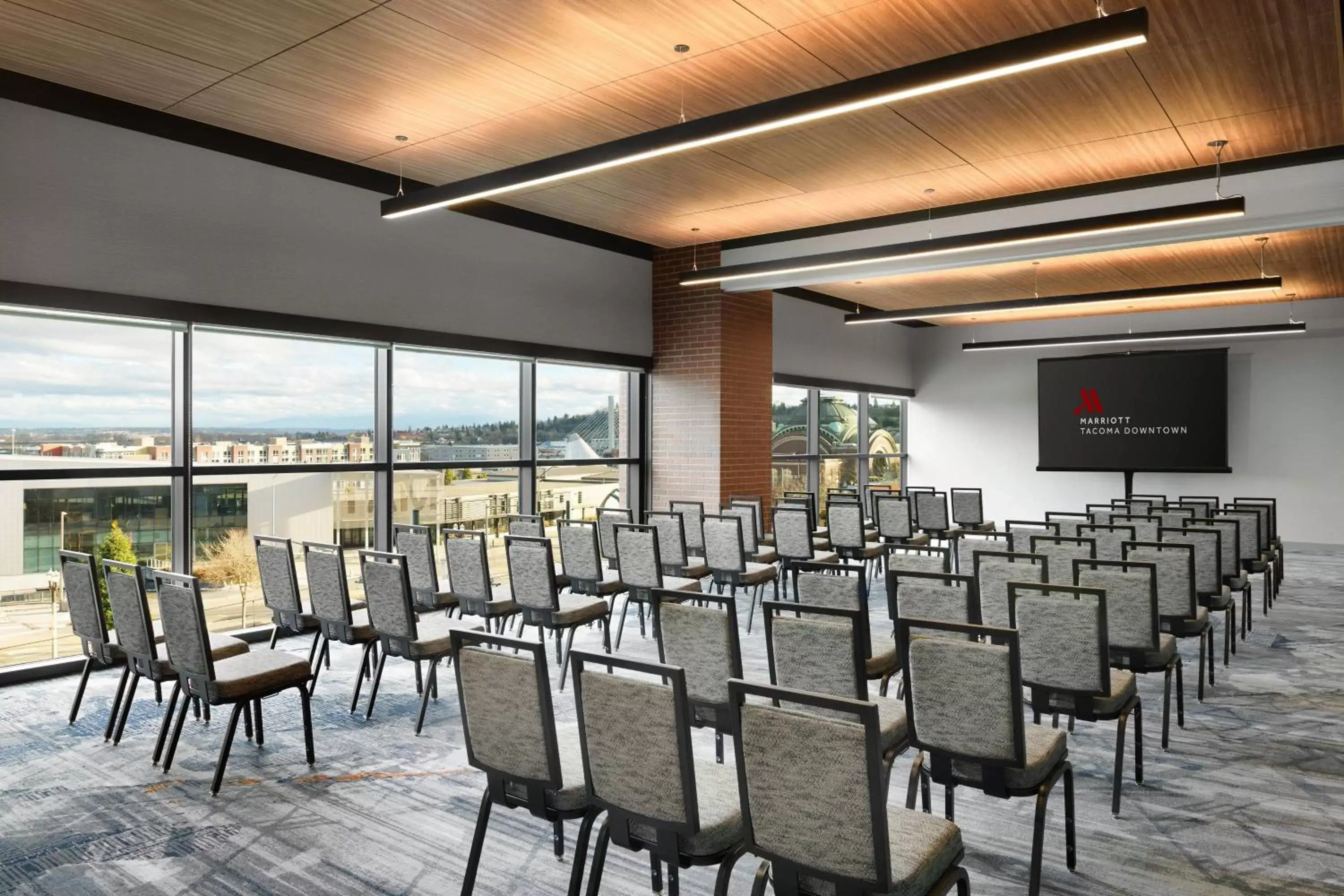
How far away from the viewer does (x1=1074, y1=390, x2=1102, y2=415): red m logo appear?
15539 millimetres

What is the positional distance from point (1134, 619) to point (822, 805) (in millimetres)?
3013

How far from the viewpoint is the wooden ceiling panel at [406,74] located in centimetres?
511

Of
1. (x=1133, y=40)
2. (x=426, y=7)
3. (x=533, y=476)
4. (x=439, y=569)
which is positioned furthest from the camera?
(x=533, y=476)

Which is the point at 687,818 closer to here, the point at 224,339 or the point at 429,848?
the point at 429,848

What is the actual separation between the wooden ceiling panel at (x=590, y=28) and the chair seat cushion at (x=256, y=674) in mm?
3461

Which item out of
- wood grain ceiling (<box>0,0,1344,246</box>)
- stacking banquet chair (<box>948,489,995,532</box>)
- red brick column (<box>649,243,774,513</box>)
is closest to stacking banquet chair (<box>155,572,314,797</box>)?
wood grain ceiling (<box>0,0,1344,246</box>)

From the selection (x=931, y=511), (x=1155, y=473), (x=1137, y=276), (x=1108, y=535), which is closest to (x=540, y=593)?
(x=1108, y=535)

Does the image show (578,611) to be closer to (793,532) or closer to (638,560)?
(638,560)

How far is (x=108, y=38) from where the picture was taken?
17.3ft

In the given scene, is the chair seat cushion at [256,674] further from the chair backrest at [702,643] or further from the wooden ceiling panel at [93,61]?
the wooden ceiling panel at [93,61]

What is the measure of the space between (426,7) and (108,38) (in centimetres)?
206

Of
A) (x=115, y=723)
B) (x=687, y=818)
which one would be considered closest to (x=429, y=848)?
(x=687, y=818)

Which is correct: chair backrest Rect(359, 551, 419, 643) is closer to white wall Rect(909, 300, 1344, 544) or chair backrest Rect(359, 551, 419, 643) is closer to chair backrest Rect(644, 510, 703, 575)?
chair backrest Rect(644, 510, 703, 575)

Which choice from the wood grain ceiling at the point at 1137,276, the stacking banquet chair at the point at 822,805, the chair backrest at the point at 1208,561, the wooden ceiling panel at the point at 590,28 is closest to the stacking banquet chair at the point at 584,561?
the wooden ceiling panel at the point at 590,28
